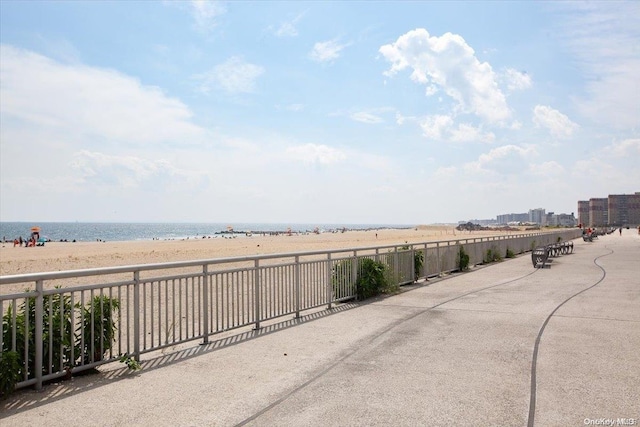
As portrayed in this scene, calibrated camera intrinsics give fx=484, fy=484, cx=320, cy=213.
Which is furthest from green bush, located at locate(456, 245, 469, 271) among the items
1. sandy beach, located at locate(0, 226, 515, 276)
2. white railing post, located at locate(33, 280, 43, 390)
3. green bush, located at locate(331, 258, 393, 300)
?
sandy beach, located at locate(0, 226, 515, 276)

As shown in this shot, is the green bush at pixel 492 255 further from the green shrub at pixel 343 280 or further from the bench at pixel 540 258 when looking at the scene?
the green shrub at pixel 343 280

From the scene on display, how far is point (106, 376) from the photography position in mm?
5562

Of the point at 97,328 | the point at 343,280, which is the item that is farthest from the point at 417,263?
the point at 97,328

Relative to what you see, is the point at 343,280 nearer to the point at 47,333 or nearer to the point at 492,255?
the point at 47,333

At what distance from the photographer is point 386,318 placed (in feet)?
28.4

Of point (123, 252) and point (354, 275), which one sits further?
point (123, 252)

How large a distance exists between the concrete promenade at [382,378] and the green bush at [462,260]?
315 inches

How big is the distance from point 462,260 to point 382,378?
42.2 ft

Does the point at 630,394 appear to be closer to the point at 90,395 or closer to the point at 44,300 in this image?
the point at 90,395

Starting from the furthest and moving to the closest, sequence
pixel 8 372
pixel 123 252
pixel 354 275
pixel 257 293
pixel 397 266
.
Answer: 1. pixel 123 252
2. pixel 397 266
3. pixel 354 275
4. pixel 257 293
5. pixel 8 372

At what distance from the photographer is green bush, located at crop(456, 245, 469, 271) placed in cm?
1728

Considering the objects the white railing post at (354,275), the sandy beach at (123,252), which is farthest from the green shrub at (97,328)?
the sandy beach at (123,252)

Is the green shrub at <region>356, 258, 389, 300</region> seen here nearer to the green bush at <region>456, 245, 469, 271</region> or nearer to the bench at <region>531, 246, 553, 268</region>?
the green bush at <region>456, 245, 469, 271</region>

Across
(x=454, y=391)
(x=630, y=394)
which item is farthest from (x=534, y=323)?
(x=454, y=391)
